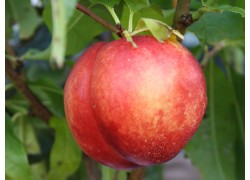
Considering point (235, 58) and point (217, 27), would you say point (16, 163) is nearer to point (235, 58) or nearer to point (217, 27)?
point (217, 27)

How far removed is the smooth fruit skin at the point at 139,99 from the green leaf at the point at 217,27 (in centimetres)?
25

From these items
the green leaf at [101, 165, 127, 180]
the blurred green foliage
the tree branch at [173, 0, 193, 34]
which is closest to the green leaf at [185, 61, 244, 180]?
the blurred green foliage

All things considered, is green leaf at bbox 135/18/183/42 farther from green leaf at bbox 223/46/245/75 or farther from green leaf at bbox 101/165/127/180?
green leaf at bbox 223/46/245/75

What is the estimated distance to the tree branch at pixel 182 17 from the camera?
A: 64 centimetres

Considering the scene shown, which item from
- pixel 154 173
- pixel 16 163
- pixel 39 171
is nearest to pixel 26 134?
pixel 39 171

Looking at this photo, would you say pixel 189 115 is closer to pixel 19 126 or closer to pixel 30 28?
pixel 19 126

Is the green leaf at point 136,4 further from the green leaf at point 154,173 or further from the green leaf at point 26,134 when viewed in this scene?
the green leaf at point 154,173

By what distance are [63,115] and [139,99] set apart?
516mm

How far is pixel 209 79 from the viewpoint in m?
1.10

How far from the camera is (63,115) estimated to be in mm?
1043

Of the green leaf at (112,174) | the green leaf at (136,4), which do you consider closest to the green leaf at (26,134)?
the green leaf at (112,174)

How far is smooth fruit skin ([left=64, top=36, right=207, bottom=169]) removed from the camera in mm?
548

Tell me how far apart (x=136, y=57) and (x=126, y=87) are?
3 centimetres

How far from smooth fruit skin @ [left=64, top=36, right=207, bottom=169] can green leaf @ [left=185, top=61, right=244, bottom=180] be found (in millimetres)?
419
